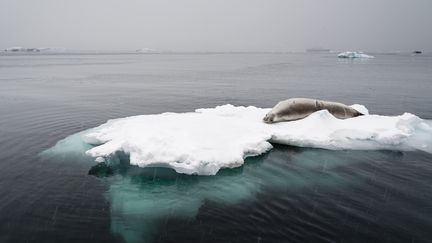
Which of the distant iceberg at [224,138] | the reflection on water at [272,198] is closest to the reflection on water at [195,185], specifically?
the reflection on water at [272,198]

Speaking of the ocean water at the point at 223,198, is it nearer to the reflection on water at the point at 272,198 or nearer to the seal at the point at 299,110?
the reflection on water at the point at 272,198

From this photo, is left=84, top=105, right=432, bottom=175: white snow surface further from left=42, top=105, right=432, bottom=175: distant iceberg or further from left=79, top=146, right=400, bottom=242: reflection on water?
left=79, top=146, right=400, bottom=242: reflection on water

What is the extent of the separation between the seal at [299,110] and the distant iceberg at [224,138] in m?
0.75

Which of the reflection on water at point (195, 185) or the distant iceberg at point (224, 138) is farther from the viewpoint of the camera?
the distant iceberg at point (224, 138)

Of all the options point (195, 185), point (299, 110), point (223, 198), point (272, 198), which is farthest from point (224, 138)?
point (299, 110)

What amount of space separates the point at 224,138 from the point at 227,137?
0.71 feet

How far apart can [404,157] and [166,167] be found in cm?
916

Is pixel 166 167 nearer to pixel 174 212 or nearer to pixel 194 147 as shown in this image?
pixel 194 147

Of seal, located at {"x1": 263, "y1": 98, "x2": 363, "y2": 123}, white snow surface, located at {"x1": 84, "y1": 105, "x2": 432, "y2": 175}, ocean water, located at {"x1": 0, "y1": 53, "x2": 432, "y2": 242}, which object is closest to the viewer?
ocean water, located at {"x1": 0, "y1": 53, "x2": 432, "y2": 242}

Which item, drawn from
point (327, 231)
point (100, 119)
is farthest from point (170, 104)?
point (327, 231)

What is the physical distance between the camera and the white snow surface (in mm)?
11211

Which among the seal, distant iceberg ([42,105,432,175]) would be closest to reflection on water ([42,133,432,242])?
distant iceberg ([42,105,432,175])

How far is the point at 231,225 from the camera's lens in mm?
8273

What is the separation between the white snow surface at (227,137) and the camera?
1121cm
